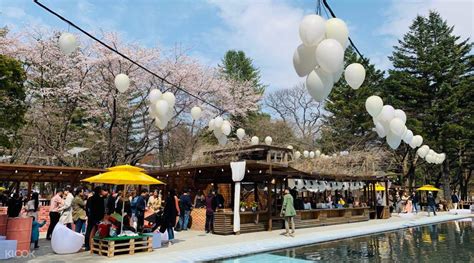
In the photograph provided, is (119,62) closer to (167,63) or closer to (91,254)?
(167,63)

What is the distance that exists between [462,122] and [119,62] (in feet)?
86.4

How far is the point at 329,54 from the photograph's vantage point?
14.0 feet

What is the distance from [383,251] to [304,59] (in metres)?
6.55

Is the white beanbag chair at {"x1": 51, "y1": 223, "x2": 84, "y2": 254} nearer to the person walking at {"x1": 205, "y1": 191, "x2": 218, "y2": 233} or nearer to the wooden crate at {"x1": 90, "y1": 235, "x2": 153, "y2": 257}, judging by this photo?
the wooden crate at {"x1": 90, "y1": 235, "x2": 153, "y2": 257}

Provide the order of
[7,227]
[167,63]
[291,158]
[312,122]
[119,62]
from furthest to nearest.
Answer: [312,122] < [291,158] < [167,63] < [119,62] < [7,227]

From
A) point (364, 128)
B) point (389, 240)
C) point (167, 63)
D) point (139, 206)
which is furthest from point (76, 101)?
point (364, 128)

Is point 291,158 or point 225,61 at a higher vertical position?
point 225,61

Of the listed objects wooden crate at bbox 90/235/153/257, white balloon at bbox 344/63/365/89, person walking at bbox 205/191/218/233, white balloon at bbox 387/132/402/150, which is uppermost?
white balloon at bbox 344/63/365/89

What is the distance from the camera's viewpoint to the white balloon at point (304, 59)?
15.1ft

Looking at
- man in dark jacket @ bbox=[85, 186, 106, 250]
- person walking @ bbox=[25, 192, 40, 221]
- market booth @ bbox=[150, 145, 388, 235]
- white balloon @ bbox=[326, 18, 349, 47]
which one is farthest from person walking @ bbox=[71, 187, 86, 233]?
white balloon @ bbox=[326, 18, 349, 47]

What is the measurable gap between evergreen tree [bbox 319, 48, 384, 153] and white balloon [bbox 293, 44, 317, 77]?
2620cm

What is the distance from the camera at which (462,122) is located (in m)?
28.7

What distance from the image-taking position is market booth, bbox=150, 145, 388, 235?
12.2m

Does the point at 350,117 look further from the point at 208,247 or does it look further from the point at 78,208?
the point at 78,208
